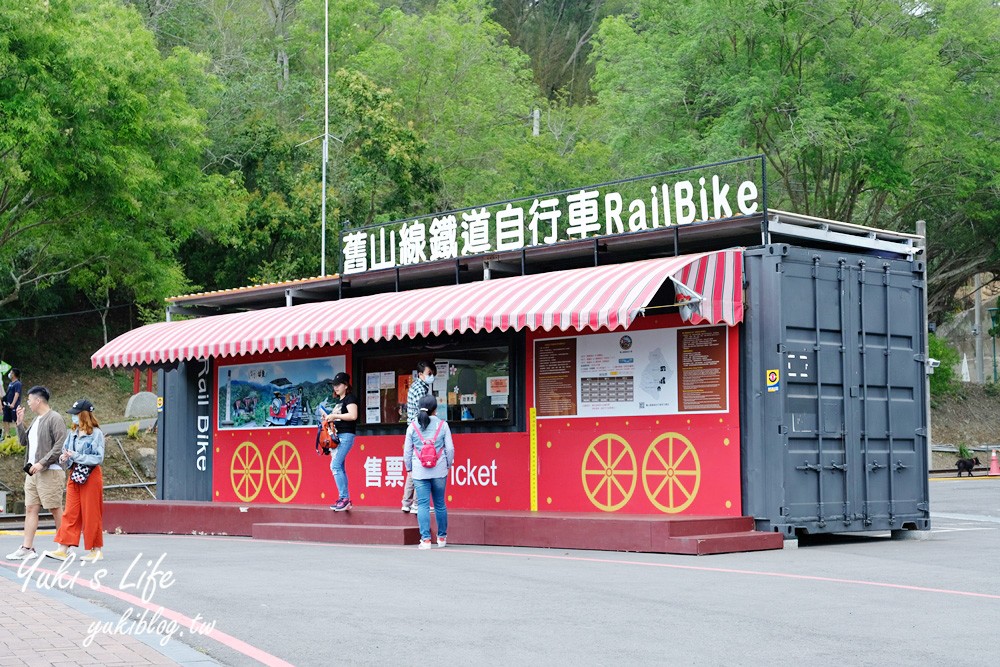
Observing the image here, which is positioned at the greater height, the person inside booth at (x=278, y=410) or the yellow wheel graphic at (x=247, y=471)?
the person inside booth at (x=278, y=410)

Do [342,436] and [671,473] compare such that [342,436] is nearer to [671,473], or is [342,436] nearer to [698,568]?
[671,473]

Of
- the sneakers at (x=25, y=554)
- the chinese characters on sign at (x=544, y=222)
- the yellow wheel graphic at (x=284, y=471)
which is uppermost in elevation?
the chinese characters on sign at (x=544, y=222)

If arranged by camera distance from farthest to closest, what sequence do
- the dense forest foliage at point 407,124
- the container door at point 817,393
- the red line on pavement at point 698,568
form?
the dense forest foliage at point 407,124
the container door at point 817,393
the red line on pavement at point 698,568

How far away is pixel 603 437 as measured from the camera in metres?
16.5

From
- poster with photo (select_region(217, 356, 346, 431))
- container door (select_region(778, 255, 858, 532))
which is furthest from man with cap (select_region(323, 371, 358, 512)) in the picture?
container door (select_region(778, 255, 858, 532))

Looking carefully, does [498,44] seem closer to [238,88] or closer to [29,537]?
[238,88]

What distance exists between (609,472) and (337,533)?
144 inches

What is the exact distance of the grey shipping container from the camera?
49.0ft

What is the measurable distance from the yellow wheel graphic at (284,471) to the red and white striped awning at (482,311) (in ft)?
6.92

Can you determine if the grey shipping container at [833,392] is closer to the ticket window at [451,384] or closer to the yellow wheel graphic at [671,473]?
the yellow wheel graphic at [671,473]

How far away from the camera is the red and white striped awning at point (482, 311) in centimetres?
1473

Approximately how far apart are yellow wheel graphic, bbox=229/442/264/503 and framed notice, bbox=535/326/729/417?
600 centimetres

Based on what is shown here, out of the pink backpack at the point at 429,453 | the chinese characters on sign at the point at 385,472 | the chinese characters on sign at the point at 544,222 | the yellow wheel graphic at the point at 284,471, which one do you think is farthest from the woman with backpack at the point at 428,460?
the yellow wheel graphic at the point at 284,471

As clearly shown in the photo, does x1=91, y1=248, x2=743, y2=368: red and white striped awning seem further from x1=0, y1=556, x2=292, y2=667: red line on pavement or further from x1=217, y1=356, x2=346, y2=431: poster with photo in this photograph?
x1=0, y1=556, x2=292, y2=667: red line on pavement
